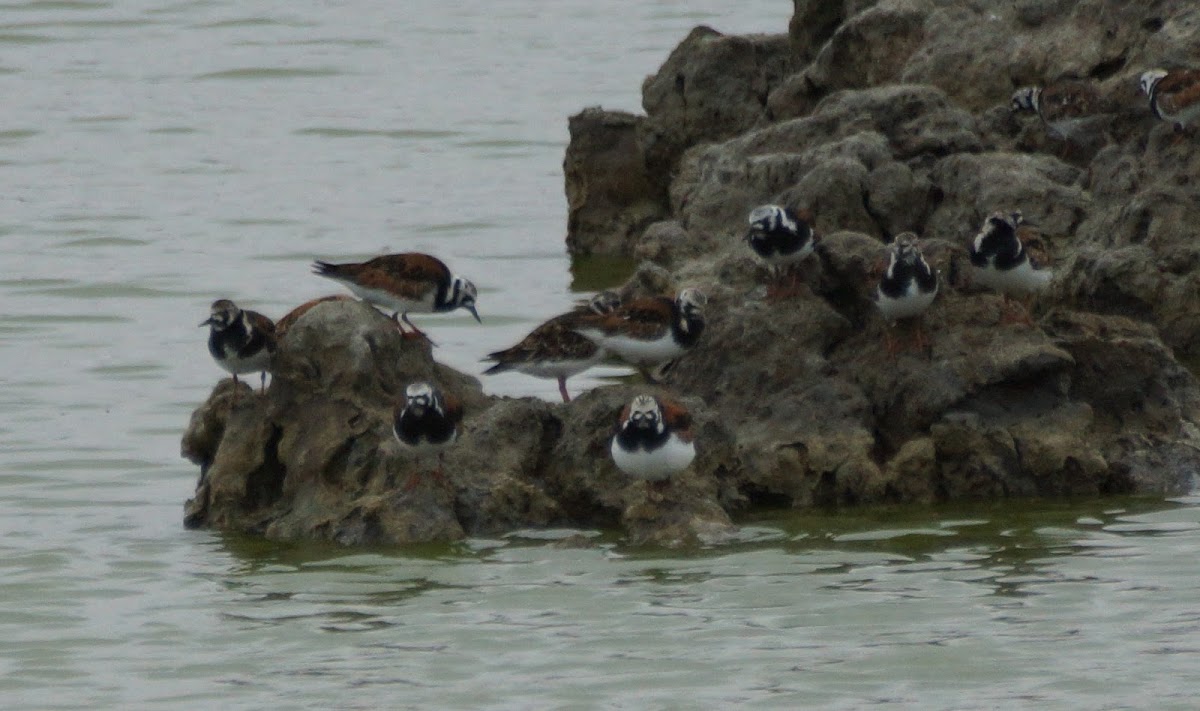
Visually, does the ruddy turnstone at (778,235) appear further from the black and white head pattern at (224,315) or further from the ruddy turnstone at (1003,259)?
the black and white head pattern at (224,315)

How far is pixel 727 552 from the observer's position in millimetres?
12953

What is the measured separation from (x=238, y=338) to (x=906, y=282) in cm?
401

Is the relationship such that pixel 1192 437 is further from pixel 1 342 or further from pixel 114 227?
pixel 114 227

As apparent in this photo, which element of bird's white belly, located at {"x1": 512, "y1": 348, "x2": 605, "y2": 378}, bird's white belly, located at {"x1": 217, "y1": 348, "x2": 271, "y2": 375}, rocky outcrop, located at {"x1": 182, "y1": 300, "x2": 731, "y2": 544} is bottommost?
rocky outcrop, located at {"x1": 182, "y1": 300, "x2": 731, "y2": 544}

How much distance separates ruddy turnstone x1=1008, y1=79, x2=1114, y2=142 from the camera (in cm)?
1702

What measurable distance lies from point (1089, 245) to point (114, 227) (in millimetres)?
12832

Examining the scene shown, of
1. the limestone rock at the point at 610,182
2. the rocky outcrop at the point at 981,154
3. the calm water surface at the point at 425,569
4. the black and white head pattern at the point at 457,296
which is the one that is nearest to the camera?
the calm water surface at the point at 425,569

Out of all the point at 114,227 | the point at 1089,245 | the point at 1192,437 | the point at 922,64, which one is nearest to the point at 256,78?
the point at 114,227

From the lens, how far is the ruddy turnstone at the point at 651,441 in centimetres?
1250

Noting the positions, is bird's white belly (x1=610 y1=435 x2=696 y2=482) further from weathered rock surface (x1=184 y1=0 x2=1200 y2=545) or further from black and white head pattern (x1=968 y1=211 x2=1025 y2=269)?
black and white head pattern (x1=968 y1=211 x2=1025 y2=269)

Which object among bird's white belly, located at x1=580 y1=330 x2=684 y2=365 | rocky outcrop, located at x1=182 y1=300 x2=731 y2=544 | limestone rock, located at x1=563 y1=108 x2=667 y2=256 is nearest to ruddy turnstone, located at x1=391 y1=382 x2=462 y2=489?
rocky outcrop, located at x1=182 y1=300 x2=731 y2=544

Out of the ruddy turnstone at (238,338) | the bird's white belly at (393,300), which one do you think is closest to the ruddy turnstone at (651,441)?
the bird's white belly at (393,300)

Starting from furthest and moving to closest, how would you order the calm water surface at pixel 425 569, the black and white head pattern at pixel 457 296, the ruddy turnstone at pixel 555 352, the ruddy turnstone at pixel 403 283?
1. the black and white head pattern at pixel 457 296
2. the ruddy turnstone at pixel 403 283
3. the ruddy turnstone at pixel 555 352
4. the calm water surface at pixel 425 569

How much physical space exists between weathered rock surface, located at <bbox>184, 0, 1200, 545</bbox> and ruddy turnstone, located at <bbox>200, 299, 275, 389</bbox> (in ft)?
0.60
